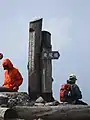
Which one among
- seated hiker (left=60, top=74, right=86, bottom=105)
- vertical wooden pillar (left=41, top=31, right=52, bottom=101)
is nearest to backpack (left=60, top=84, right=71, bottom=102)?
seated hiker (left=60, top=74, right=86, bottom=105)

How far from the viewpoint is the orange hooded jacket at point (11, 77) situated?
10703mm

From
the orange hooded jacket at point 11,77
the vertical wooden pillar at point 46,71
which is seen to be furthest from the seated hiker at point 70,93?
the orange hooded jacket at point 11,77

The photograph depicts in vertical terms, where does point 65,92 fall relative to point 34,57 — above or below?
below

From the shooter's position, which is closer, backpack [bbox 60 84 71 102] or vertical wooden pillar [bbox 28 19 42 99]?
backpack [bbox 60 84 71 102]

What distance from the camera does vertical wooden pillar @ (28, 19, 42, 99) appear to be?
11070 mm

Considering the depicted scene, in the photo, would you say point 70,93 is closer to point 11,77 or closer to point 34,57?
point 34,57

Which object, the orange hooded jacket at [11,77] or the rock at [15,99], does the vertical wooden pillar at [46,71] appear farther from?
the rock at [15,99]

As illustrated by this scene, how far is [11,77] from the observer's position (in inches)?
426

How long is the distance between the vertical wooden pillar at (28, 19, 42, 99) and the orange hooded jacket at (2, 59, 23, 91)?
0.49m

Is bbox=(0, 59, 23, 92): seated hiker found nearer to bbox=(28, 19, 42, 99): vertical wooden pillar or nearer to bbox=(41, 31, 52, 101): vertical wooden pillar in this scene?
bbox=(28, 19, 42, 99): vertical wooden pillar

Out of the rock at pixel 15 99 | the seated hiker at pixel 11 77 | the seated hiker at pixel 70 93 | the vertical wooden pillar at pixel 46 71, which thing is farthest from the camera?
the vertical wooden pillar at pixel 46 71

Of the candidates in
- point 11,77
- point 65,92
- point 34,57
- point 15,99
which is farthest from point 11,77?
point 15,99

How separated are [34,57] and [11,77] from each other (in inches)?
38.4

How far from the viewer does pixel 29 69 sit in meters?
11.1
